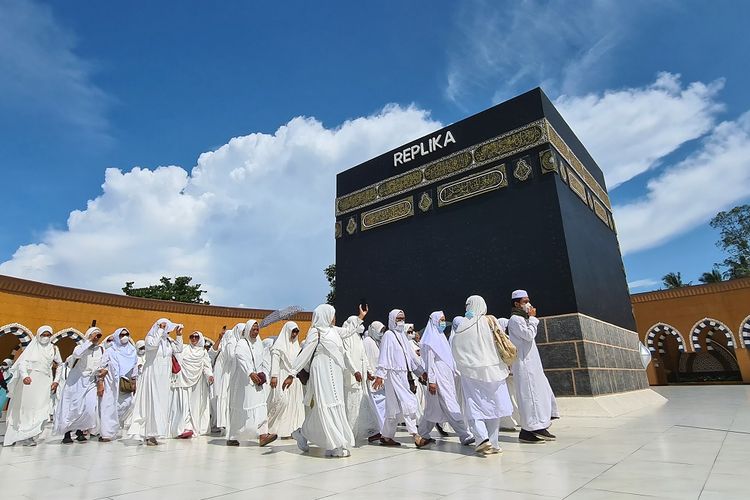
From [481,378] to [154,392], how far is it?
3.40 metres

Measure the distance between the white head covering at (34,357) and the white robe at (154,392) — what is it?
1209 millimetres

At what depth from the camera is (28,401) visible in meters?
4.92

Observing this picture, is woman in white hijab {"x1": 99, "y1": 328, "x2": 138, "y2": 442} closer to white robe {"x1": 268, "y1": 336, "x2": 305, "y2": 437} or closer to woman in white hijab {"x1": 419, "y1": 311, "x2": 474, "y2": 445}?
white robe {"x1": 268, "y1": 336, "x2": 305, "y2": 437}

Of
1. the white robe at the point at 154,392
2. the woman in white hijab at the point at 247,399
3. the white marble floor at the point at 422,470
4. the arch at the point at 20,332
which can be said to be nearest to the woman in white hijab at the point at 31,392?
the white marble floor at the point at 422,470

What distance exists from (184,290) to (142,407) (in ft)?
66.0

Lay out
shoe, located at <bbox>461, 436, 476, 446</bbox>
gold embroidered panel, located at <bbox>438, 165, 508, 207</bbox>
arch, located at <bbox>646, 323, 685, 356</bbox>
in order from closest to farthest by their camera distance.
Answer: shoe, located at <bbox>461, 436, 476, 446</bbox>, gold embroidered panel, located at <bbox>438, 165, 508, 207</bbox>, arch, located at <bbox>646, 323, 685, 356</bbox>

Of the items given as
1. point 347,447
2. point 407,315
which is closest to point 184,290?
point 407,315

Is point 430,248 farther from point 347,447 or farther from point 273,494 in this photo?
point 273,494

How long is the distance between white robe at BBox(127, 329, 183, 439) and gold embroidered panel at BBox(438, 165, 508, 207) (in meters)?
5.02

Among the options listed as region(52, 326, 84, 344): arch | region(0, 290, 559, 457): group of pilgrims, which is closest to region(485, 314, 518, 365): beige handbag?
region(0, 290, 559, 457): group of pilgrims

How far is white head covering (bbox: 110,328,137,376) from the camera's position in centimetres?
541

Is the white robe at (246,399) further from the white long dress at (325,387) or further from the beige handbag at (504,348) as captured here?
the beige handbag at (504,348)

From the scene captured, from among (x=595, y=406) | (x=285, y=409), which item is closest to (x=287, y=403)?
(x=285, y=409)

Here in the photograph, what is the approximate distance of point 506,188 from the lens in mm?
7207
